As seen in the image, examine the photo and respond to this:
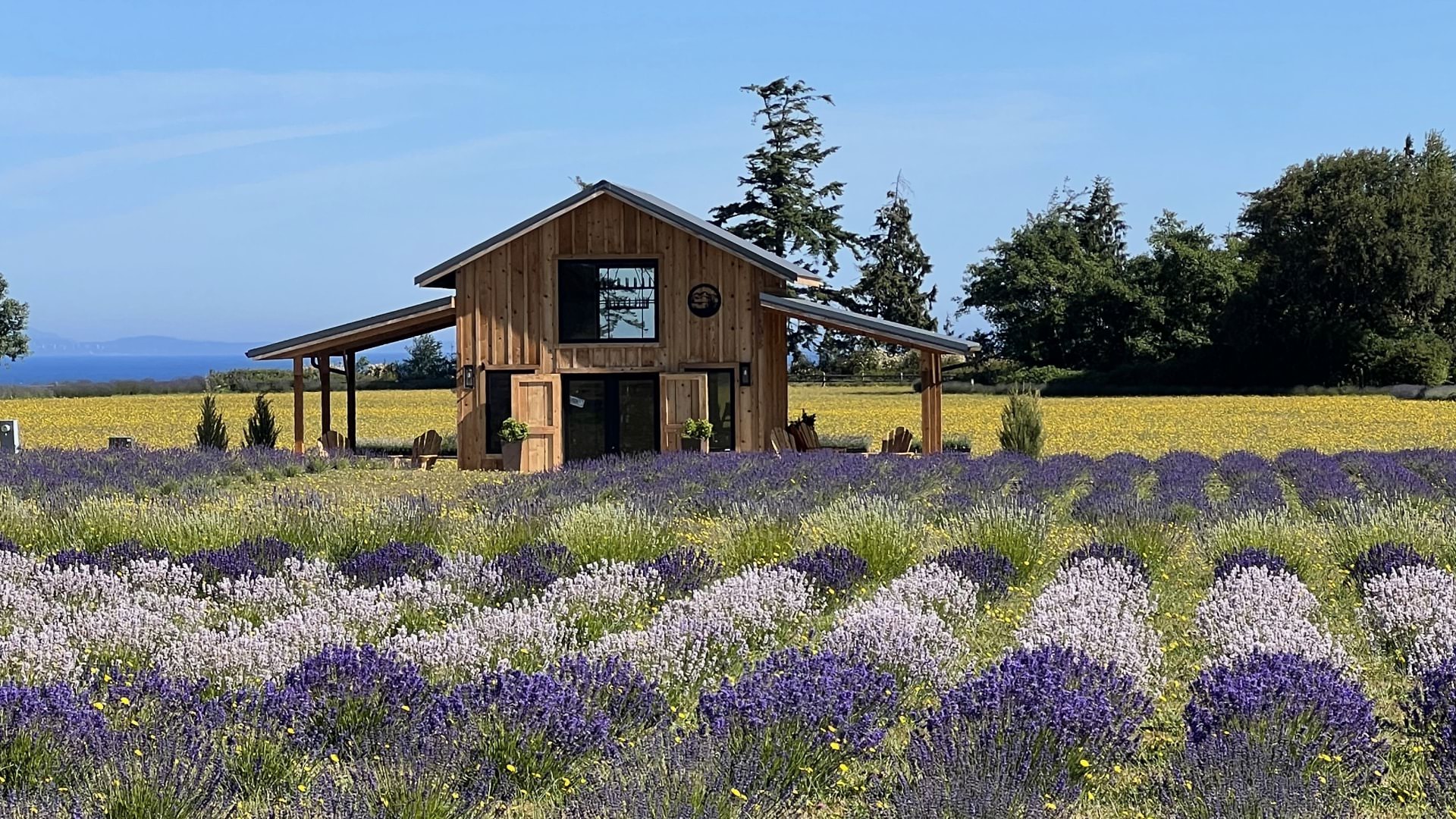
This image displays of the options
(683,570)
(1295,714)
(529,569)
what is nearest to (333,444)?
(529,569)

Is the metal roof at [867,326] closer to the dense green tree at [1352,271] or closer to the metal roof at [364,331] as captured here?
the metal roof at [364,331]

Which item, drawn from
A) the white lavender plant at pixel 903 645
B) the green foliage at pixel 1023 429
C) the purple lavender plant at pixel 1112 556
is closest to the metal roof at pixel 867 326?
the green foliage at pixel 1023 429

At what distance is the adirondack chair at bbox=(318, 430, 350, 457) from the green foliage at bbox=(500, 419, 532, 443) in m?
2.81

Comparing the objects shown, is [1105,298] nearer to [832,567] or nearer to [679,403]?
[679,403]

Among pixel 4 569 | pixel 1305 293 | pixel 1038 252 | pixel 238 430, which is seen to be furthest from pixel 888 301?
pixel 4 569

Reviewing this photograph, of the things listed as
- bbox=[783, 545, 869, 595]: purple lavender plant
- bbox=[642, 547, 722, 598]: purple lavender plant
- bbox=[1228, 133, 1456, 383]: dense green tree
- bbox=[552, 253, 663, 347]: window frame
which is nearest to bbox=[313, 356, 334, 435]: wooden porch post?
bbox=[552, 253, 663, 347]: window frame

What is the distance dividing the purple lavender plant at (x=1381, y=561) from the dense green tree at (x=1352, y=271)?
141 ft

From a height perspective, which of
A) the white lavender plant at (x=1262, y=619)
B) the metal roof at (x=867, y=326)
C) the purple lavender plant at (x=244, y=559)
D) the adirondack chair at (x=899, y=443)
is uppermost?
the metal roof at (x=867, y=326)

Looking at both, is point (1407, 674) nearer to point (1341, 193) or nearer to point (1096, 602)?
point (1096, 602)

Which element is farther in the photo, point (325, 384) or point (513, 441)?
point (325, 384)

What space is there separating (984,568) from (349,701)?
15.0ft

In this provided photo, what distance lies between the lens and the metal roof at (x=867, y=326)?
2211 cm

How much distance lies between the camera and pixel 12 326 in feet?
228

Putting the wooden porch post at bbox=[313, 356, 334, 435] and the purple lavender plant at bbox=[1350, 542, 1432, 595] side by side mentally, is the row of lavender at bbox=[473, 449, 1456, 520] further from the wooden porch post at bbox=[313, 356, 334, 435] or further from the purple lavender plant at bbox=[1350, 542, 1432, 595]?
the wooden porch post at bbox=[313, 356, 334, 435]
